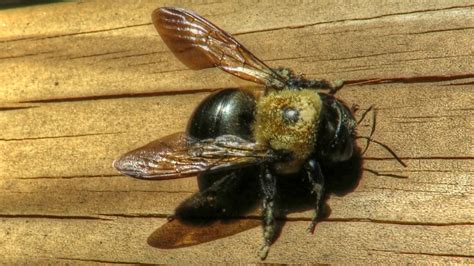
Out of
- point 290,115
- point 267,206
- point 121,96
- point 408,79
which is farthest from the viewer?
point 121,96

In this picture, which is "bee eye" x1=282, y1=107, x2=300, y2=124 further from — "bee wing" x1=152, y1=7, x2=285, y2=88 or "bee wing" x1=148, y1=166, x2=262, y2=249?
"bee wing" x1=148, y1=166, x2=262, y2=249

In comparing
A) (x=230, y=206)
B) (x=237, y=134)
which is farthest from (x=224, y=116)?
(x=230, y=206)

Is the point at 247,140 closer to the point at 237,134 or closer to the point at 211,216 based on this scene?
the point at 237,134

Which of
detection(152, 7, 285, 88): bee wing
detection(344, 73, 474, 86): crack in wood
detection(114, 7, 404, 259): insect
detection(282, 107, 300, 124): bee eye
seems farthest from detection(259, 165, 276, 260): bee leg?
detection(344, 73, 474, 86): crack in wood

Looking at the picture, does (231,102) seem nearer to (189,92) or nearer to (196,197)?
(189,92)

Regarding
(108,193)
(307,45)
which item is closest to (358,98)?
(307,45)

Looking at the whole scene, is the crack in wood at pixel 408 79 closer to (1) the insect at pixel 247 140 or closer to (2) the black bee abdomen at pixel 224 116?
(1) the insect at pixel 247 140
